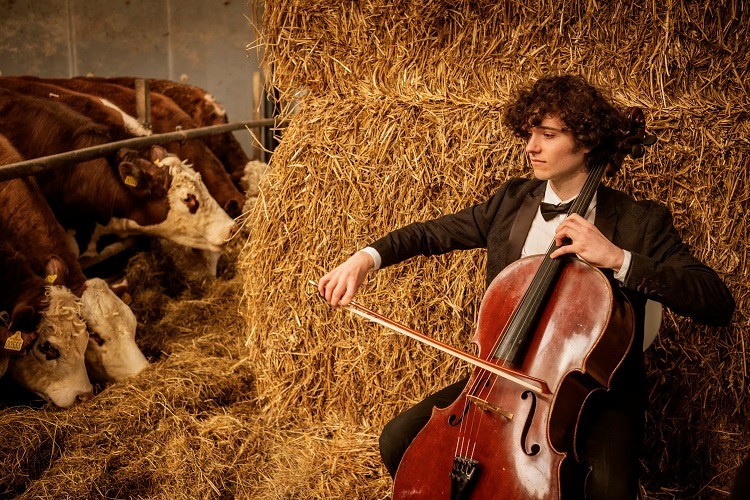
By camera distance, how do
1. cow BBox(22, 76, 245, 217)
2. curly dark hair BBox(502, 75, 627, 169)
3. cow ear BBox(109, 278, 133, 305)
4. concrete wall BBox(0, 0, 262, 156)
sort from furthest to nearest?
concrete wall BBox(0, 0, 262, 156) → cow BBox(22, 76, 245, 217) → cow ear BBox(109, 278, 133, 305) → curly dark hair BBox(502, 75, 627, 169)

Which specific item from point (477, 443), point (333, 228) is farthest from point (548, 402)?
point (333, 228)

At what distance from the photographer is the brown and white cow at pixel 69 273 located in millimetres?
3441

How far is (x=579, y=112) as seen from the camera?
6.45 feet

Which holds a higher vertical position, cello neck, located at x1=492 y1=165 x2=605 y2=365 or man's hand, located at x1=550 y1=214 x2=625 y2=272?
man's hand, located at x1=550 y1=214 x2=625 y2=272

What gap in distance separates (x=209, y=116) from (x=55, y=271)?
3583mm

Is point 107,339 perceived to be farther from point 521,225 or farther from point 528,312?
point 528,312

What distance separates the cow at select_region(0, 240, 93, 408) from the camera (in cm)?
316

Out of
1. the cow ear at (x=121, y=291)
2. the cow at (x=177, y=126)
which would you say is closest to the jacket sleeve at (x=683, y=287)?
the cow ear at (x=121, y=291)

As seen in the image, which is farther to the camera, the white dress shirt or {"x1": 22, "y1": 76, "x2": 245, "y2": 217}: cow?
{"x1": 22, "y1": 76, "x2": 245, "y2": 217}: cow

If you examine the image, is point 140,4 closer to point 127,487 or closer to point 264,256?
point 264,256

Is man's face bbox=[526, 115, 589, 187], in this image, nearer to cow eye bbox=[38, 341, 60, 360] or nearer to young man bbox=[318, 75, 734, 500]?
young man bbox=[318, 75, 734, 500]

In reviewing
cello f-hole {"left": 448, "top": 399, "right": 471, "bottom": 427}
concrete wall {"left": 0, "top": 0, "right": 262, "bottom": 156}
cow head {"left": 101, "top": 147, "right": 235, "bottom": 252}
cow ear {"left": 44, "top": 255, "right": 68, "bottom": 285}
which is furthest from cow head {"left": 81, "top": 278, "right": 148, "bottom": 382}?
concrete wall {"left": 0, "top": 0, "right": 262, "bottom": 156}

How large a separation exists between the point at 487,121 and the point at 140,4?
637 centimetres

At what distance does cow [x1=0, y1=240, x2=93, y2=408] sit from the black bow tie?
242 centimetres
